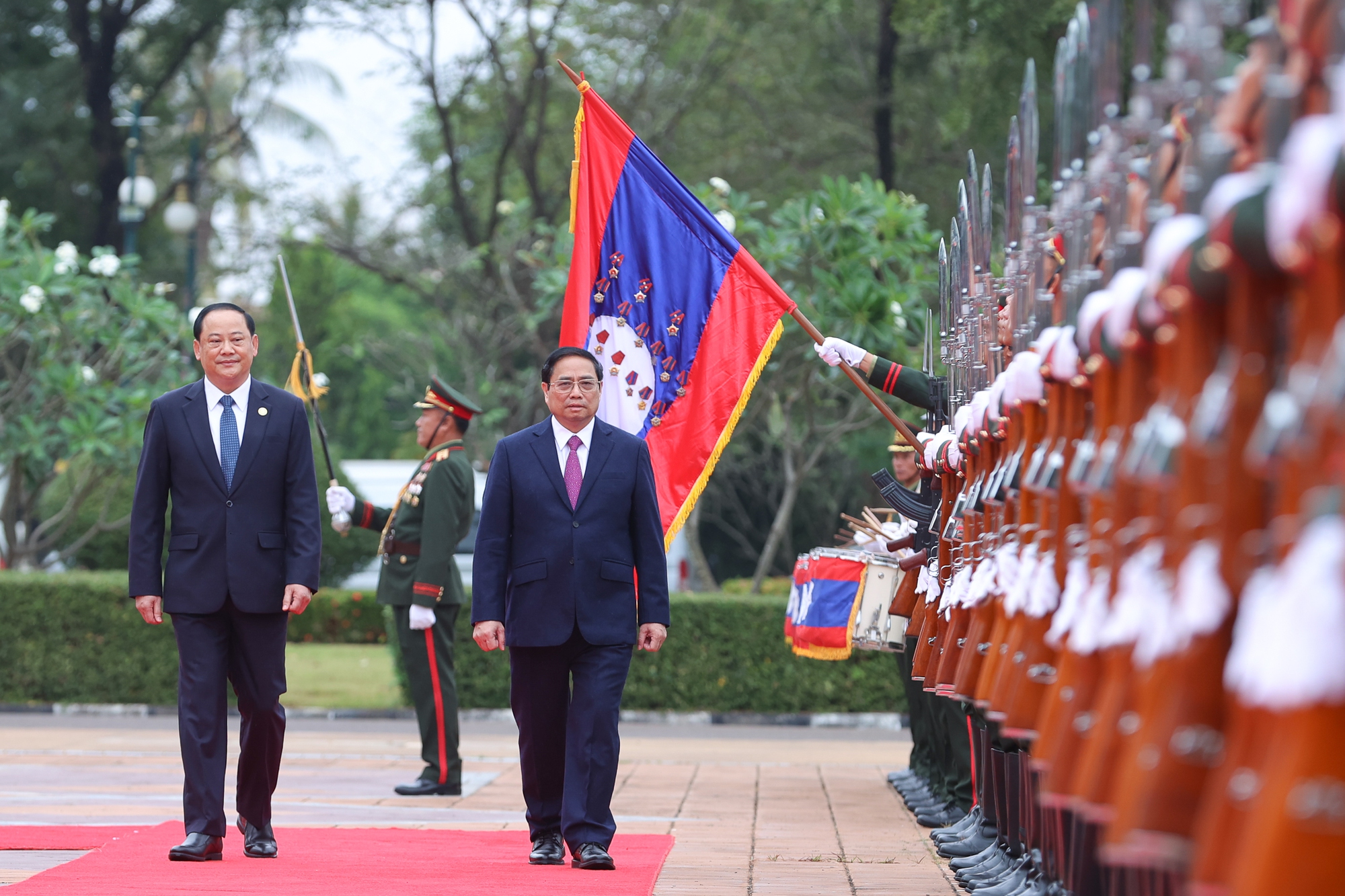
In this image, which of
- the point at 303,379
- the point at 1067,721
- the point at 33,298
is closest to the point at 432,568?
the point at 303,379

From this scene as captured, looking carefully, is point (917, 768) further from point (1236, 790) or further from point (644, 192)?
point (1236, 790)

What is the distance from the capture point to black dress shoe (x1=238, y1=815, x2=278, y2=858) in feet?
20.6

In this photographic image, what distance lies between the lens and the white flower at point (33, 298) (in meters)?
15.0

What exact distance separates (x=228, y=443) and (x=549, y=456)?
124 cm

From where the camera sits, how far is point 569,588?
20.7 ft

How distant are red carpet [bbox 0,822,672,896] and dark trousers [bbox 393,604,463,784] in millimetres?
1648

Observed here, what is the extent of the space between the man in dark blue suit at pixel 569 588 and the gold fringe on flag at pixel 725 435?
41.6 inches

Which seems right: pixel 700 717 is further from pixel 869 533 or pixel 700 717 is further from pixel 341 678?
pixel 869 533

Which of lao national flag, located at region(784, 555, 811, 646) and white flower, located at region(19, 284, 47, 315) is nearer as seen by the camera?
lao national flag, located at region(784, 555, 811, 646)

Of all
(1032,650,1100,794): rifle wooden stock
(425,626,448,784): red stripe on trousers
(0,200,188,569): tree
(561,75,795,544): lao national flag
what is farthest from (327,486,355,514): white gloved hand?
(0,200,188,569): tree

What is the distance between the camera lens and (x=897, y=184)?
21.2 m

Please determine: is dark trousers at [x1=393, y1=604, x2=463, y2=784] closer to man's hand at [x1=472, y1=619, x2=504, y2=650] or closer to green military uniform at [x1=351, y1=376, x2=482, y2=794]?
green military uniform at [x1=351, y1=376, x2=482, y2=794]

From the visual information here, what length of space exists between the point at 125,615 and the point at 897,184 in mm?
11163

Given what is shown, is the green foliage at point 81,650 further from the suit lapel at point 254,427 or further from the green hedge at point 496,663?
the suit lapel at point 254,427
